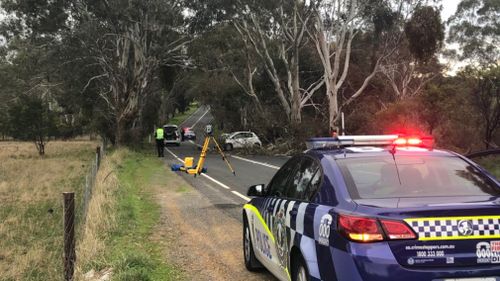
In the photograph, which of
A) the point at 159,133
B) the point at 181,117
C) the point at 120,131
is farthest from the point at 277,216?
the point at 181,117

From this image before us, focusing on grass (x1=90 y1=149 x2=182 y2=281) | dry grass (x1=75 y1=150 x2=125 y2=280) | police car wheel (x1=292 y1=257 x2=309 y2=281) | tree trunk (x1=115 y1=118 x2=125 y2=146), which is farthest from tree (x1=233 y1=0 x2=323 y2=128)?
police car wheel (x1=292 y1=257 x2=309 y2=281)

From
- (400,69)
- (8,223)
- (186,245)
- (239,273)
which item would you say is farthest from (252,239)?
(400,69)

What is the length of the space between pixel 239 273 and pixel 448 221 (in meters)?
3.49

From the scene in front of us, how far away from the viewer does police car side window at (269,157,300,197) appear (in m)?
5.91

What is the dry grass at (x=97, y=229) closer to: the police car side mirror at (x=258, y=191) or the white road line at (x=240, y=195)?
the police car side mirror at (x=258, y=191)

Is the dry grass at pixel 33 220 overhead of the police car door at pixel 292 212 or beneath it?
beneath

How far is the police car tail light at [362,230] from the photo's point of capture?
3.90 meters

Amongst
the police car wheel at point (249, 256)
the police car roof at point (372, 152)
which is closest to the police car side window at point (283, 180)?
the police car roof at point (372, 152)

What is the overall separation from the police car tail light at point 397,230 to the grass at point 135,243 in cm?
332

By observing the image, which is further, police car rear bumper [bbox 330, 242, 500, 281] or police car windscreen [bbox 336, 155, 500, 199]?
police car windscreen [bbox 336, 155, 500, 199]

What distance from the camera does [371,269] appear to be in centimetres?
383

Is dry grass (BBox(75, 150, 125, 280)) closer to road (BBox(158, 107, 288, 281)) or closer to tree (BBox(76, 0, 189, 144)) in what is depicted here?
road (BBox(158, 107, 288, 281))

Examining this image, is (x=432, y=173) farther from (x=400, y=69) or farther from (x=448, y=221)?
(x=400, y=69)

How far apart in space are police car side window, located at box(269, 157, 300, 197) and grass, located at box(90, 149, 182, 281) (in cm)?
158
